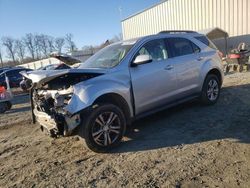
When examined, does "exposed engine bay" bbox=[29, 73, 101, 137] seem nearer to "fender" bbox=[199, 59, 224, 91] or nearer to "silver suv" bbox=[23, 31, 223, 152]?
"silver suv" bbox=[23, 31, 223, 152]

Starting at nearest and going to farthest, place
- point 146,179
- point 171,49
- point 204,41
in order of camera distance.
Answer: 1. point 146,179
2. point 171,49
3. point 204,41

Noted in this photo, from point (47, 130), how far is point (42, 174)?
908 mm

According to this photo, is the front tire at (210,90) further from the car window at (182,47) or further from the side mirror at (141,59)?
the side mirror at (141,59)

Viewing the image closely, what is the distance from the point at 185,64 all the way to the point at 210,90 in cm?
127

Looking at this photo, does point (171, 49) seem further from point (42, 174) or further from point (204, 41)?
point (42, 174)

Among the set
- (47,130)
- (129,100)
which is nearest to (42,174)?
(47,130)

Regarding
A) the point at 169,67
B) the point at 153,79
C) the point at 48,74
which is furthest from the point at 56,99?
the point at 169,67

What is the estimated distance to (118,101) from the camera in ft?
17.7

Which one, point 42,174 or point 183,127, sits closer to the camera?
point 42,174

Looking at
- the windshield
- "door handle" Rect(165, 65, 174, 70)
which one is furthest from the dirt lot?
the windshield

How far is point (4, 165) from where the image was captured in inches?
199

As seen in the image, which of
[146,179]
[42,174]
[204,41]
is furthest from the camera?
[204,41]

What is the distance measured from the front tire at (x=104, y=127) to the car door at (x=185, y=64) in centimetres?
182

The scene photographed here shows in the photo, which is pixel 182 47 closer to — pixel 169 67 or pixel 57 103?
pixel 169 67
